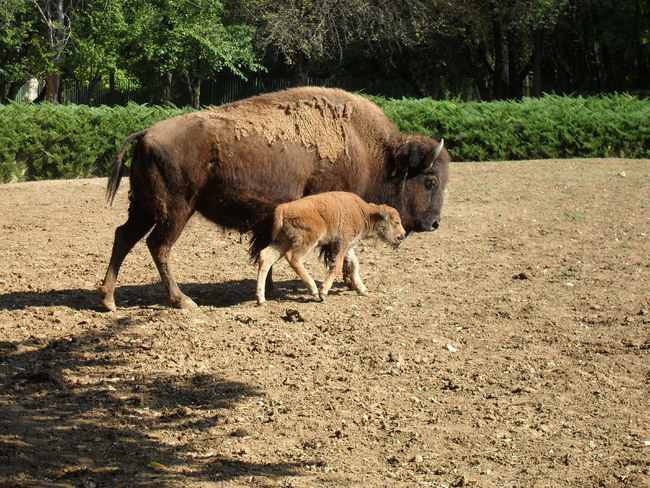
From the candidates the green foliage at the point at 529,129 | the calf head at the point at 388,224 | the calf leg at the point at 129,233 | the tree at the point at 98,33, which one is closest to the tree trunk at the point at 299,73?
the tree at the point at 98,33

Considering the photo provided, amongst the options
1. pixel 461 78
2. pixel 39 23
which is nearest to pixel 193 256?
pixel 39 23

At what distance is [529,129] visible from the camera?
1767 cm

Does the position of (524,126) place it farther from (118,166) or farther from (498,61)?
(498,61)

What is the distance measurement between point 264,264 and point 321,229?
620mm

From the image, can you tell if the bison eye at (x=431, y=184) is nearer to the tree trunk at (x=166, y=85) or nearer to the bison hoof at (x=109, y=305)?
the bison hoof at (x=109, y=305)

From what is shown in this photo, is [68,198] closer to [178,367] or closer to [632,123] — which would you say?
[178,367]

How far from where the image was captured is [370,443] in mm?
5035

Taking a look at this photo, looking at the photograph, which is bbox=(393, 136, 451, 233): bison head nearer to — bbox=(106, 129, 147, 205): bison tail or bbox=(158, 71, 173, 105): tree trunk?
bbox=(106, 129, 147, 205): bison tail

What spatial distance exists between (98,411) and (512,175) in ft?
37.2

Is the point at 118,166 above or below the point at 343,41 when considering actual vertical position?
below

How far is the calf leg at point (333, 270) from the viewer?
8.07 meters

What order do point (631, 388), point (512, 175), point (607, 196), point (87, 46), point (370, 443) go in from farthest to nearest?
point (87, 46) < point (512, 175) < point (607, 196) < point (631, 388) < point (370, 443)

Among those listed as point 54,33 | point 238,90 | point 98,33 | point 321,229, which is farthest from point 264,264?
point 238,90

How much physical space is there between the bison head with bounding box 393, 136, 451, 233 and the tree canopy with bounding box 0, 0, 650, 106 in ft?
56.6
